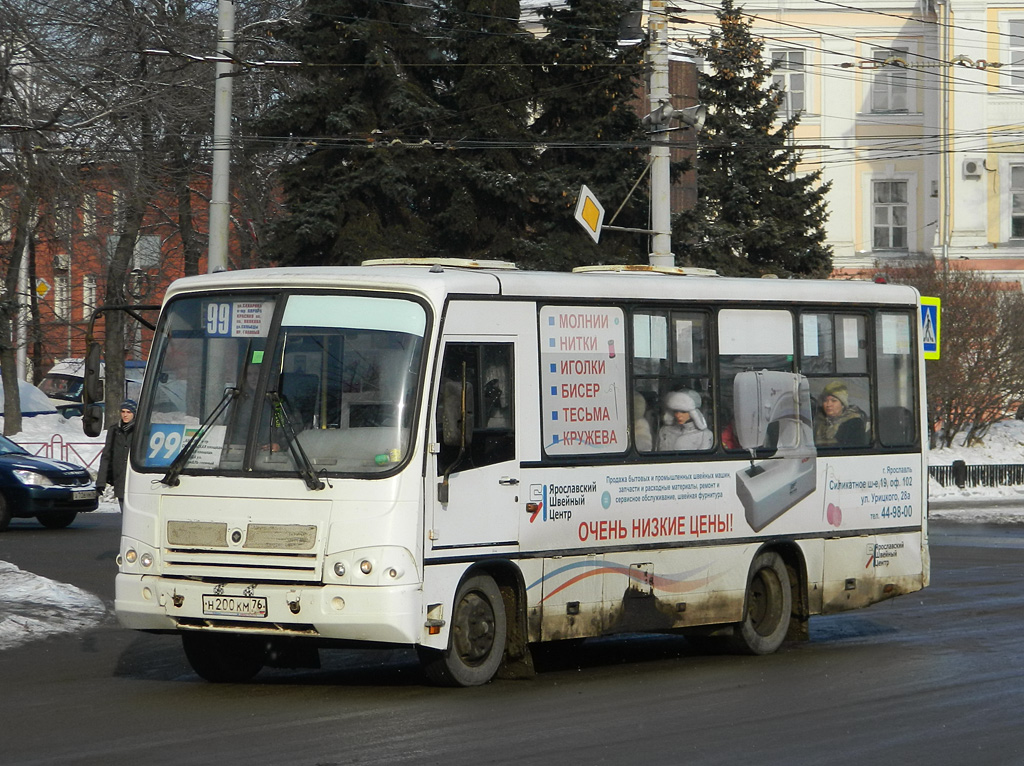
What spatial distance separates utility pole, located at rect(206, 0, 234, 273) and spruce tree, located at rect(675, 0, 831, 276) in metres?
15.2

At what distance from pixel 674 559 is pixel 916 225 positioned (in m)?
45.7

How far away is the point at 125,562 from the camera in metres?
10.2

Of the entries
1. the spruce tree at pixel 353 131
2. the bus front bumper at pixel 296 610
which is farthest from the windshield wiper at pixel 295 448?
the spruce tree at pixel 353 131

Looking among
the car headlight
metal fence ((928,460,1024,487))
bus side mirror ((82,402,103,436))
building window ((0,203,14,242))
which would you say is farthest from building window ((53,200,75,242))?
metal fence ((928,460,1024,487))

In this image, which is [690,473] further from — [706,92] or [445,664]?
[706,92]

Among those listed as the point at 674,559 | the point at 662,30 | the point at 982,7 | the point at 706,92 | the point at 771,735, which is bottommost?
the point at 771,735

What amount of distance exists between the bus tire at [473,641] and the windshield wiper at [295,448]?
3.66 ft

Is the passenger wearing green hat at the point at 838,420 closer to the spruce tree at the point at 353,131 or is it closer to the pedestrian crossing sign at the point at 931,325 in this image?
the pedestrian crossing sign at the point at 931,325

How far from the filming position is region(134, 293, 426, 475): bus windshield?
982 cm

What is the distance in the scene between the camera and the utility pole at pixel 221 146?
19359mm

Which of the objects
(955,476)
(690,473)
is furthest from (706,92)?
(690,473)

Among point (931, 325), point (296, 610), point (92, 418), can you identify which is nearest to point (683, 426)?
point (296, 610)

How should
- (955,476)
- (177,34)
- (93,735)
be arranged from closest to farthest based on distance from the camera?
(93,735), (177,34), (955,476)

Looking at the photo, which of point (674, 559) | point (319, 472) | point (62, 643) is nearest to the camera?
point (319, 472)
